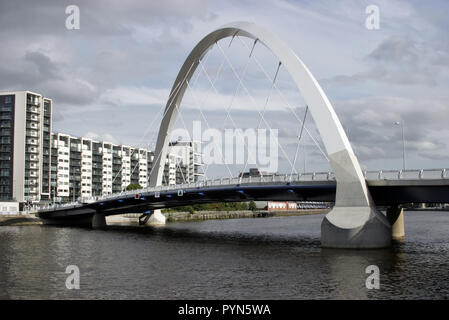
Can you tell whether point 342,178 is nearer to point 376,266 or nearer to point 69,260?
point 376,266

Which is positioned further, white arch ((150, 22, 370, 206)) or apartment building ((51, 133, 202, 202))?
apartment building ((51, 133, 202, 202))

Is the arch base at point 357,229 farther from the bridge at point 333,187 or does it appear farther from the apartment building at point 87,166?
the apartment building at point 87,166

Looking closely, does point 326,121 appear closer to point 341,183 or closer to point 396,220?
point 341,183

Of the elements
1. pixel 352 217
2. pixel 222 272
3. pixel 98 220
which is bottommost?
pixel 222 272

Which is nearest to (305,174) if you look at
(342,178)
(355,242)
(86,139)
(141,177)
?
(342,178)

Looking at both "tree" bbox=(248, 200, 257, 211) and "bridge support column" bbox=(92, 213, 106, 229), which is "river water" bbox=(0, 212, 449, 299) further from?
"tree" bbox=(248, 200, 257, 211)

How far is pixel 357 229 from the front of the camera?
127 feet

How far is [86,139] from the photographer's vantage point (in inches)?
5753

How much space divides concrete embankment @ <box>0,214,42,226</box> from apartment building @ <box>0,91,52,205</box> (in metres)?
26.6

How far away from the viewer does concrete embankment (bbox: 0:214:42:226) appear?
83875 millimetres

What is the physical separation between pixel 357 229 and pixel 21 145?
93281 millimetres

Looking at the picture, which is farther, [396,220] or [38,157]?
[38,157]

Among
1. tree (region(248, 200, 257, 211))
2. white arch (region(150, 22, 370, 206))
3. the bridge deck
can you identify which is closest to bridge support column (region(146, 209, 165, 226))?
the bridge deck

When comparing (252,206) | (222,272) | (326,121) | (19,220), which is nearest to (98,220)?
(19,220)
